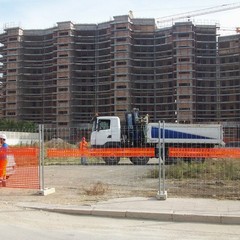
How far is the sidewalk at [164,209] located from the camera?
361 inches

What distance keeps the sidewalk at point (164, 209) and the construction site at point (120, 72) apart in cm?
9495

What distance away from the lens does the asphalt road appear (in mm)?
7723

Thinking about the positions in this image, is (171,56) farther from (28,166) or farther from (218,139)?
(28,166)

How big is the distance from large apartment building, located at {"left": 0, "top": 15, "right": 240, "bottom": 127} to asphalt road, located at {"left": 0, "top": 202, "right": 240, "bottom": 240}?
95431 mm

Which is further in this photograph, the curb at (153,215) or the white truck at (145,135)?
the white truck at (145,135)

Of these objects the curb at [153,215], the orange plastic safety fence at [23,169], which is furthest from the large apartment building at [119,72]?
the curb at [153,215]

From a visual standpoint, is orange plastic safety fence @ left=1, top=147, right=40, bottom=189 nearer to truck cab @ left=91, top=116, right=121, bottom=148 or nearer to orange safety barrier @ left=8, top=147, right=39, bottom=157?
orange safety barrier @ left=8, top=147, right=39, bottom=157

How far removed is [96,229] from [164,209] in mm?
2054

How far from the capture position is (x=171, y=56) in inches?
4407

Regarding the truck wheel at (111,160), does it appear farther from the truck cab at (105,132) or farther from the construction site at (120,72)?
the construction site at (120,72)

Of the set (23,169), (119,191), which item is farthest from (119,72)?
(119,191)

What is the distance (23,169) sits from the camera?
621 inches

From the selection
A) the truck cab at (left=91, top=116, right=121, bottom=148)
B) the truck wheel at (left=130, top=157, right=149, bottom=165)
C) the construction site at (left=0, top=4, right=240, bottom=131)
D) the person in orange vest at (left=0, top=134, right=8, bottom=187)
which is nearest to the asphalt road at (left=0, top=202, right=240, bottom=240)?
the person in orange vest at (left=0, top=134, right=8, bottom=187)

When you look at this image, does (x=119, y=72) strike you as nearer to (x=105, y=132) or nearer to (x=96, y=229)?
(x=105, y=132)
